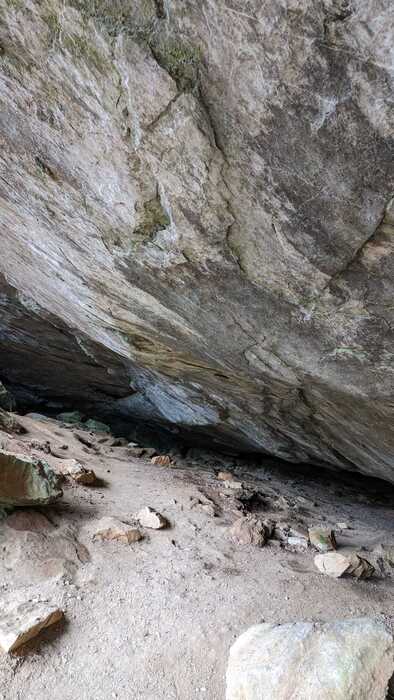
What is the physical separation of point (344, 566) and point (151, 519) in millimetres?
2233

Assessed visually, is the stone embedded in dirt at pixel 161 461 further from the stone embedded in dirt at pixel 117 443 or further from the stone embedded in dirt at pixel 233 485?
the stone embedded in dirt at pixel 233 485

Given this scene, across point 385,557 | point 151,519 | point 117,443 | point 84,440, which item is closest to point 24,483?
point 151,519

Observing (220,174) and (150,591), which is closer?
(220,174)

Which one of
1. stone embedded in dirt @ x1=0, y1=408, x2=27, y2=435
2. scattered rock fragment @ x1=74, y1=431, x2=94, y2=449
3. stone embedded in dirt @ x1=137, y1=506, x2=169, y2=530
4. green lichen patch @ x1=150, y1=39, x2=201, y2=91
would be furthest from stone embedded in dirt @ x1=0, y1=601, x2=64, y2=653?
scattered rock fragment @ x1=74, y1=431, x2=94, y2=449

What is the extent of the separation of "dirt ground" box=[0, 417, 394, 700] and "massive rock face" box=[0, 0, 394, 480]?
2.10 metres

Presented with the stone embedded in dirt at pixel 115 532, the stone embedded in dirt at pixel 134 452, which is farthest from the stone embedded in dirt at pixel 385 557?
the stone embedded in dirt at pixel 134 452

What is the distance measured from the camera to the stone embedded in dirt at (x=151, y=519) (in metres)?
5.31

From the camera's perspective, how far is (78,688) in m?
2.99

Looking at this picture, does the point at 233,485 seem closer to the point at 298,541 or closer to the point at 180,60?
the point at 298,541

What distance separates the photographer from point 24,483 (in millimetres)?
4613

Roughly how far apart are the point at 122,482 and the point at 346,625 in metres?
4.49

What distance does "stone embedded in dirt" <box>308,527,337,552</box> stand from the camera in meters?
5.80

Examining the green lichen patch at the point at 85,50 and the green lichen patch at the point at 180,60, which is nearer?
the green lichen patch at the point at 180,60

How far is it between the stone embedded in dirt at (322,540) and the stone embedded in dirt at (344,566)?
0.84 m
